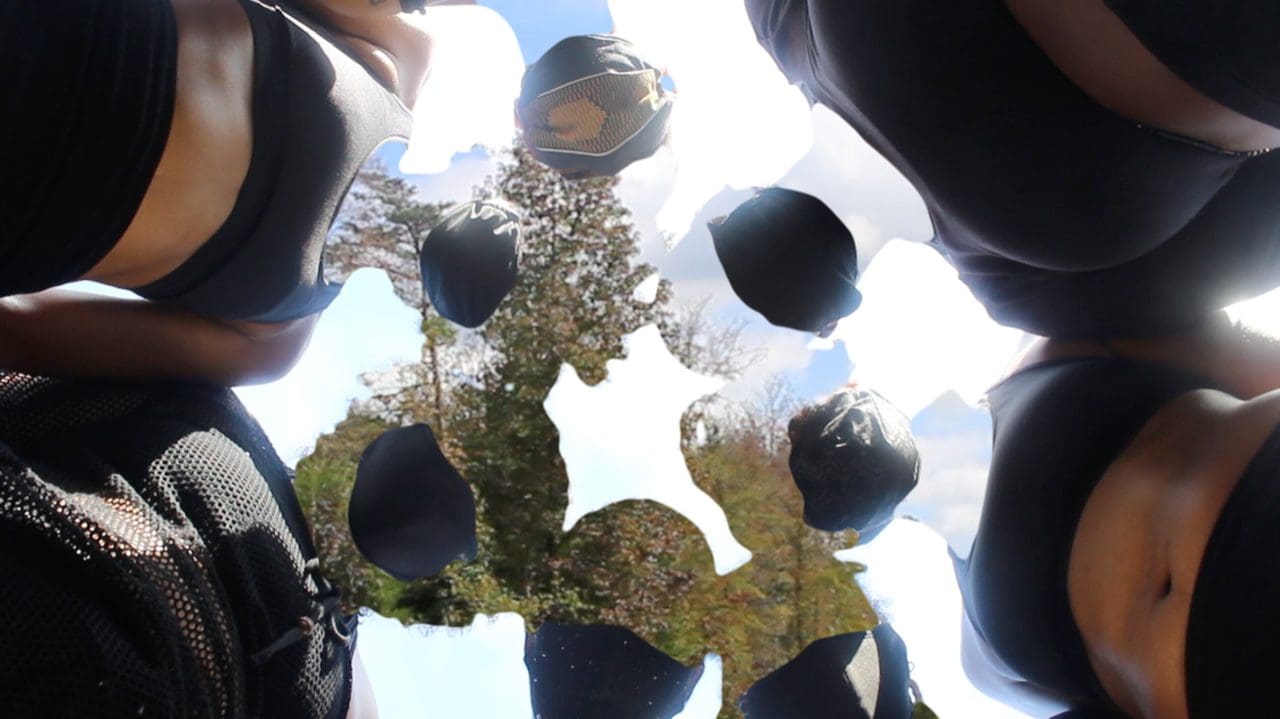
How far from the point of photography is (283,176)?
0.87 meters

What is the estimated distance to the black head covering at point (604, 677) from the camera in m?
Answer: 1.33

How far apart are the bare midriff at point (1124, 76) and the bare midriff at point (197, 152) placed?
687 mm

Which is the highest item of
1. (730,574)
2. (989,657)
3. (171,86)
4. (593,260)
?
(171,86)

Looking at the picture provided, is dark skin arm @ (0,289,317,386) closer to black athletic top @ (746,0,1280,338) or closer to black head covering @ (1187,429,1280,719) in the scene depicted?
black athletic top @ (746,0,1280,338)

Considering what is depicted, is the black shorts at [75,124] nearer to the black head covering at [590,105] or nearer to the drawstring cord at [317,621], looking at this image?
the drawstring cord at [317,621]

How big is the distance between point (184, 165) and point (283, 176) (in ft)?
0.40

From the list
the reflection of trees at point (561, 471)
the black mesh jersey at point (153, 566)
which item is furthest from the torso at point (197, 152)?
the reflection of trees at point (561, 471)

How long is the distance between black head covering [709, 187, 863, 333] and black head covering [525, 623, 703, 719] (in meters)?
0.65

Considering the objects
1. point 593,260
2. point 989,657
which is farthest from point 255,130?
point 593,260

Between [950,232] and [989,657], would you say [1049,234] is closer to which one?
[950,232]

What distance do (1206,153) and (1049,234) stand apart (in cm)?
13

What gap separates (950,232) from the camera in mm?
894

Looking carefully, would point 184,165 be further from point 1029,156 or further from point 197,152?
point 1029,156

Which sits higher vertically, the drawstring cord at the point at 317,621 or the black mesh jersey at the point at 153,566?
the black mesh jersey at the point at 153,566
